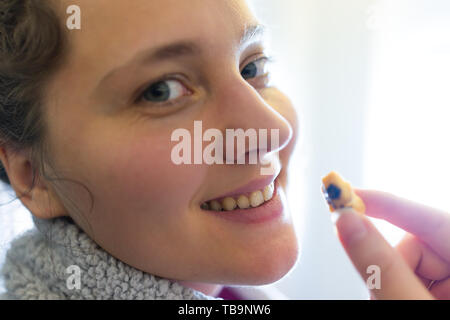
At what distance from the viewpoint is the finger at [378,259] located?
391mm

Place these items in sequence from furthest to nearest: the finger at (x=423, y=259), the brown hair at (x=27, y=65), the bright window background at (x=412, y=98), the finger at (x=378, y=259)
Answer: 1. the bright window background at (x=412, y=98)
2. the finger at (x=423, y=259)
3. the brown hair at (x=27, y=65)
4. the finger at (x=378, y=259)

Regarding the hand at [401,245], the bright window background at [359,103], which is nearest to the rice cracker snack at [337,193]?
the hand at [401,245]

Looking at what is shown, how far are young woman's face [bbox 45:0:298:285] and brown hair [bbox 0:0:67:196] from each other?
2 centimetres

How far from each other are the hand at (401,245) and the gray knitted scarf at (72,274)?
29 centimetres

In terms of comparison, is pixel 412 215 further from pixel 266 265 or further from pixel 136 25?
pixel 136 25

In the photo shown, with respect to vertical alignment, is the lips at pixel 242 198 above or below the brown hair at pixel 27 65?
below

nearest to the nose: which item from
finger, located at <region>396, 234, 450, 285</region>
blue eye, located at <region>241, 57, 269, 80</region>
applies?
blue eye, located at <region>241, 57, 269, 80</region>

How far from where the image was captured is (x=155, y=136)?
0.49 meters

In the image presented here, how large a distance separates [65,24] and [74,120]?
122 millimetres

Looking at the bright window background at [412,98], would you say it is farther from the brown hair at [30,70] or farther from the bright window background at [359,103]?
the brown hair at [30,70]

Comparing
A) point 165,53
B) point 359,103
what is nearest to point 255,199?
point 165,53

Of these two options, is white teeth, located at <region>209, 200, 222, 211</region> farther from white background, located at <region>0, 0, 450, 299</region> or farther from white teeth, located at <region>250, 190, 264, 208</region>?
white background, located at <region>0, 0, 450, 299</region>

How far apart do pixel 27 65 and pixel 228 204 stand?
0.32 metres
